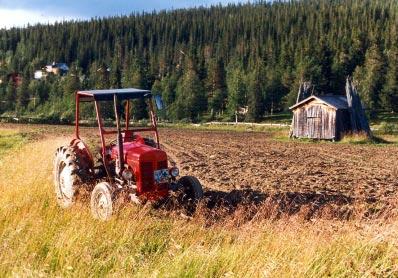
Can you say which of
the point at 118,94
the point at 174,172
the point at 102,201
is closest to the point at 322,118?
the point at 174,172

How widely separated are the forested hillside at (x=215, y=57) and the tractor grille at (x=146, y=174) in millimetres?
46906

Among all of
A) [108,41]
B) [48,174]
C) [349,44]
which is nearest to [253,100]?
[349,44]

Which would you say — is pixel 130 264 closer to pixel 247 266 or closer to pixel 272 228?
pixel 247 266

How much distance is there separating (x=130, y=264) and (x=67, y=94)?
264 feet

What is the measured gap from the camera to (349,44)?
80.9 meters

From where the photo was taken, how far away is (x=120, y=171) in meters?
8.70

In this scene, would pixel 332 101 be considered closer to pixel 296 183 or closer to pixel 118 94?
pixel 296 183

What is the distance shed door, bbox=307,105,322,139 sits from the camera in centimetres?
3127

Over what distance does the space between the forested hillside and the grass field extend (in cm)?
4907

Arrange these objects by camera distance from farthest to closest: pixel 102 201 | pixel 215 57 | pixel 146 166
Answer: pixel 215 57 → pixel 146 166 → pixel 102 201

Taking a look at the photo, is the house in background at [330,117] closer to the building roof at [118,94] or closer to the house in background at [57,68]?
the building roof at [118,94]

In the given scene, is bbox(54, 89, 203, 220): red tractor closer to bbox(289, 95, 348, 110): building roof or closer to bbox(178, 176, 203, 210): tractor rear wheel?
bbox(178, 176, 203, 210): tractor rear wheel

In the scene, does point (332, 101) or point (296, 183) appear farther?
point (332, 101)

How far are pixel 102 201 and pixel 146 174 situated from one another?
96cm
